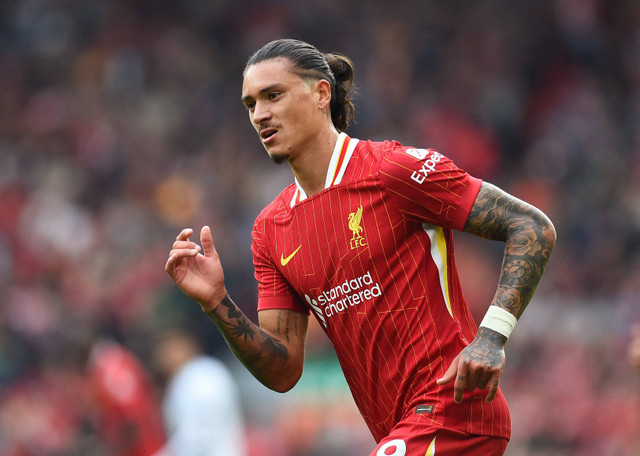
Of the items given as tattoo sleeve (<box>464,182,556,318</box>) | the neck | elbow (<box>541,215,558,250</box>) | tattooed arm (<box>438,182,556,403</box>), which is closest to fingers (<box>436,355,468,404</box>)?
→ tattooed arm (<box>438,182,556,403</box>)

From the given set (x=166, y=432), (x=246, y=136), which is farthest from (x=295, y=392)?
(x=246, y=136)

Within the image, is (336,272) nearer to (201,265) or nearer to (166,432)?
(201,265)

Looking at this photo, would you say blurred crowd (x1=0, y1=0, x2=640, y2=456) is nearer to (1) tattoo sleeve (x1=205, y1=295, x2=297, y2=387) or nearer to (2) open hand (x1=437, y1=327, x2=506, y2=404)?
(1) tattoo sleeve (x1=205, y1=295, x2=297, y2=387)

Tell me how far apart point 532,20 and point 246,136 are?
14.2ft

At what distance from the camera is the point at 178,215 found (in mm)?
12867

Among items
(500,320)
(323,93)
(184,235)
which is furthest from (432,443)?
(323,93)

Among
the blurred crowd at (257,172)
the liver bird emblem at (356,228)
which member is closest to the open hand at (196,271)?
the liver bird emblem at (356,228)

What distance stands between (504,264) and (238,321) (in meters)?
1.15

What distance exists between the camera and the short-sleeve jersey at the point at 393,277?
151 inches

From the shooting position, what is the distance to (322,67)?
4.40 meters

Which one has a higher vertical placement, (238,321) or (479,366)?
(238,321)

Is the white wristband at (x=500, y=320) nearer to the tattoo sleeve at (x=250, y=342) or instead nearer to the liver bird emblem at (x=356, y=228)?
the liver bird emblem at (x=356, y=228)

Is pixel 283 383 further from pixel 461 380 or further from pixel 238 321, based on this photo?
pixel 461 380

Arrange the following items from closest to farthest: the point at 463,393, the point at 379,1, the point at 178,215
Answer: the point at 463,393 → the point at 178,215 → the point at 379,1
